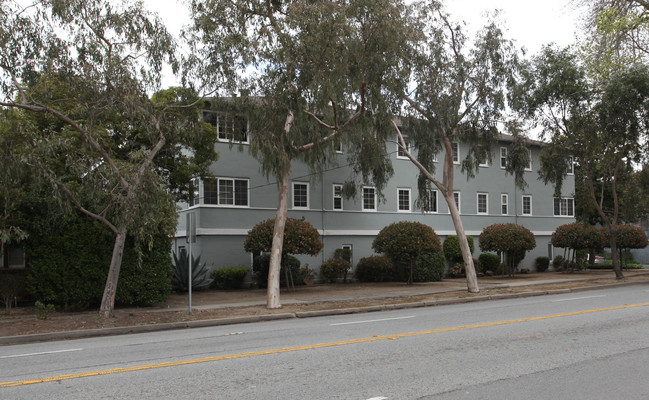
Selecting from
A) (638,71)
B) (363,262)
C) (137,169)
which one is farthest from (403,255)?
(137,169)

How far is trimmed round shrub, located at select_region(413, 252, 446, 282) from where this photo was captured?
89.6 feet

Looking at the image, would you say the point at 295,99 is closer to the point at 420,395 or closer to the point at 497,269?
the point at 420,395

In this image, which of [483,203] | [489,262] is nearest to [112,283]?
[489,262]

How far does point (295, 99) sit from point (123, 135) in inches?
312

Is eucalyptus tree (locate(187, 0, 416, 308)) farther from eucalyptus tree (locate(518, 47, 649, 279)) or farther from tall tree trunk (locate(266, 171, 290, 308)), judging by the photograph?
eucalyptus tree (locate(518, 47, 649, 279))

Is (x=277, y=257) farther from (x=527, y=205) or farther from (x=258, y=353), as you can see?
(x=527, y=205)

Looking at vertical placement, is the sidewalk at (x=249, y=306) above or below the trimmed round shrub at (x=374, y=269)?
below

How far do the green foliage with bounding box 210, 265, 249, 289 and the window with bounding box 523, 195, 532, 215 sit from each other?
21250 mm

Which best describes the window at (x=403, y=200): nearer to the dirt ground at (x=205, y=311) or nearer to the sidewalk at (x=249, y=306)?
the sidewalk at (x=249, y=306)

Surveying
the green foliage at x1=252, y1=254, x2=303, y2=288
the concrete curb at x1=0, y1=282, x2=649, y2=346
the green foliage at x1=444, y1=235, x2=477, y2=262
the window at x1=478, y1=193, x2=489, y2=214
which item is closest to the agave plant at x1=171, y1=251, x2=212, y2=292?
the green foliage at x1=252, y1=254, x2=303, y2=288

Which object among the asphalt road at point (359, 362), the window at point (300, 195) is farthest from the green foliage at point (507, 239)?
the asphalt road at point (359, 362)

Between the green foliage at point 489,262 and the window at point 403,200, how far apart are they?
18.9 ft

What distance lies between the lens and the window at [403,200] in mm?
31203

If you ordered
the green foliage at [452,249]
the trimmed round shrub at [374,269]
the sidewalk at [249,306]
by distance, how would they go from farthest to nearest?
the green foliage at [452,249]
the trimmed round shrub at [374,269]
the sidewalk at [249,306]
